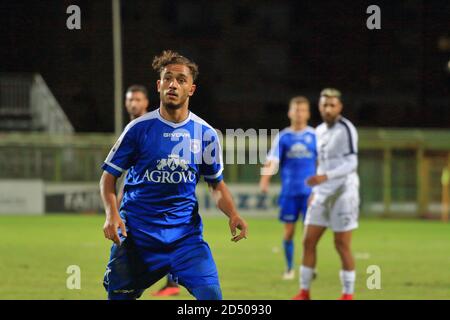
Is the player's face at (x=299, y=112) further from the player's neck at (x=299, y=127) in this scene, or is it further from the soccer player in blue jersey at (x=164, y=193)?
the soccer player in blue jersey at (x=164, y=193)

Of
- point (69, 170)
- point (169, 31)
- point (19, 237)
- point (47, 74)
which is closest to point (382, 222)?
point (69, 170)

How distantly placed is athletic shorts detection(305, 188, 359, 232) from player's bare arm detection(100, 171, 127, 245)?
4324mm

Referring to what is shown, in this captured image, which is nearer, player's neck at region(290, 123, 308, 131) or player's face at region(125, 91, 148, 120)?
player's face at region(125, 91, 148, 120)

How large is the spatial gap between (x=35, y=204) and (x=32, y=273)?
1596 cm

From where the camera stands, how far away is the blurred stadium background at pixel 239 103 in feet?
66.0

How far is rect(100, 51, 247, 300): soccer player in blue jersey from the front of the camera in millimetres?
6492

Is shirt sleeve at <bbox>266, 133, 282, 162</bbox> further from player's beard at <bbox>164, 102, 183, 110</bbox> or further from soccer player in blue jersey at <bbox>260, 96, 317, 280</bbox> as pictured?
player's beard at <bbox>164, 102, 183, 110</bbox>

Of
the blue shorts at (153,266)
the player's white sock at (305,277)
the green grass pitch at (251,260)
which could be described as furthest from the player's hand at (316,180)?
the blue shorts at (153,266)

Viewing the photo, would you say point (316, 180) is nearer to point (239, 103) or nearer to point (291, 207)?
point (291, 207)

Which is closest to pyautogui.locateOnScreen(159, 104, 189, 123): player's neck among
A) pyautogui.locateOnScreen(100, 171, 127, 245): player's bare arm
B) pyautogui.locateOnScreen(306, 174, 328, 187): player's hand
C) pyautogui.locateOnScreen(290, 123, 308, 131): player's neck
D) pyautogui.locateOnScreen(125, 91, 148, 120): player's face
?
pyautogui.locateOnScreen(100, 171, 127, 245): player's bare arm

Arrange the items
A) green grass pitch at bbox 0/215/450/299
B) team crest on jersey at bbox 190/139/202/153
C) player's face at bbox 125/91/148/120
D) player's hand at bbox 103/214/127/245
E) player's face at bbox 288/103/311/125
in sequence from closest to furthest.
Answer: player's hand at bbox 103/214/127/245
team crest on jersey at bbox 190/139/202/153
player's face at bbox 125/91/148/120
green grass pitch at bbox 0/215/450/299
player's face at bbox 288/103/311/125

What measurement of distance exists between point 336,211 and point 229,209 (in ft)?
12.6

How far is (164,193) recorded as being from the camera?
6.57 metres

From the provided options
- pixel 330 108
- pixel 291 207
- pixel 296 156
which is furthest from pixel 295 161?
pixel 330 108
